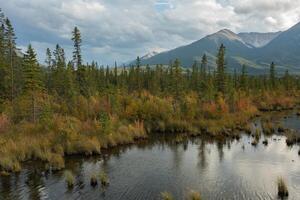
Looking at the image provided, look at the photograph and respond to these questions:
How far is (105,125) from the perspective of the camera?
128 feet

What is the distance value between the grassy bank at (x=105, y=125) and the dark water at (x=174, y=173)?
1904mm

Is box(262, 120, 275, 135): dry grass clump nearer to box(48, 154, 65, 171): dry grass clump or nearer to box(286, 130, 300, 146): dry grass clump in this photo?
box(286, 130, 300, 146): dry grass clump

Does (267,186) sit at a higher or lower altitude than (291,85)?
lower

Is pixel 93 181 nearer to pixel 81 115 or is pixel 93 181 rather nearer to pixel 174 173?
pixel 174 173

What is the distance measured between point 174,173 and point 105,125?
13552 mm

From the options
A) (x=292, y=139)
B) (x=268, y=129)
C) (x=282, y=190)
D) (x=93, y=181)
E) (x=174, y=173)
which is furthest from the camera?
(x=268, y=129)

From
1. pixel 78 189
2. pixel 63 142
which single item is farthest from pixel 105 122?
pixel 78 189

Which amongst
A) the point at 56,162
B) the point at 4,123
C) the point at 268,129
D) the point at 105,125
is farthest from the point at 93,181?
the point at 268,129

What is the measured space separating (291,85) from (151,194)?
9808cm

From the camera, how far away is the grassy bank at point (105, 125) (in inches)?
1299

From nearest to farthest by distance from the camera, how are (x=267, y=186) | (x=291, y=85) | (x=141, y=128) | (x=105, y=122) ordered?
(x=267, y=186)
(x=105, y=122)
(x=141, y=128)
(x=291, y=85)

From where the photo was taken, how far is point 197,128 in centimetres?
4781

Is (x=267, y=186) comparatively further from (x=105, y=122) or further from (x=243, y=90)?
(x=243, y=90)

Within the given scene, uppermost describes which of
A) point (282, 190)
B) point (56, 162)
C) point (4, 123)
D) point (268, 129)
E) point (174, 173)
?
point (4, 123)
